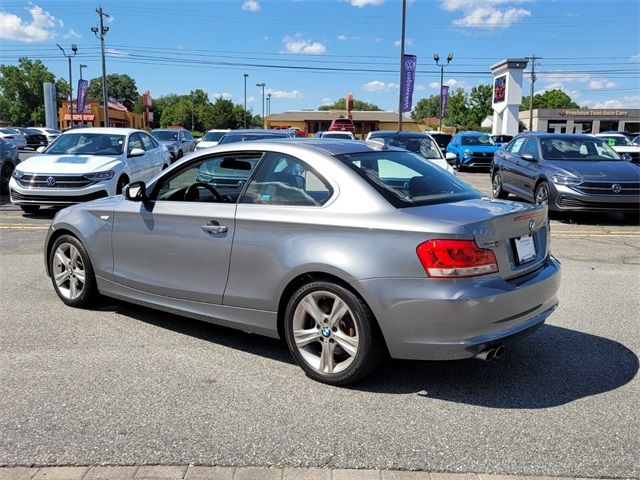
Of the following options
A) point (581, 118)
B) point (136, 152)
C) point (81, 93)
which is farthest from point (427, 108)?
point (136, 152)

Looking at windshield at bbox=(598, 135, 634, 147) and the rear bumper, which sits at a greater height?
windshield at bbox=(598, 135, 634, 147)

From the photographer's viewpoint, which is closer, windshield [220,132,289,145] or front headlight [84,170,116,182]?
front headlight [84,170,116,182]

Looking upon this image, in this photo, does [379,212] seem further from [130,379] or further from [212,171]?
[130,379]

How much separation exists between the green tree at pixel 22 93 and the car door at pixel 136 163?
9931 centimetres

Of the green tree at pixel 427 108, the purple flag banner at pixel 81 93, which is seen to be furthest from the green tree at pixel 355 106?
the purple flag banner at pixel 81 93

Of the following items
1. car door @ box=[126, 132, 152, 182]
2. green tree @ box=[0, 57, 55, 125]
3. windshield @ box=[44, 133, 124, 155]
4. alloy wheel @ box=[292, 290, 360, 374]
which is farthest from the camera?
green tree @ box=[0, 57, 55, 125]

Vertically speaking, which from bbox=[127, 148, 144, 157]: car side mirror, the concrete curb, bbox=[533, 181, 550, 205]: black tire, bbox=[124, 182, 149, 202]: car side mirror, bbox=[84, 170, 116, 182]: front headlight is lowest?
the concrete curb

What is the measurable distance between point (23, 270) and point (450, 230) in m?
5.64

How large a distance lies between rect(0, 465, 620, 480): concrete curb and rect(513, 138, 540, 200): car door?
9.44 m

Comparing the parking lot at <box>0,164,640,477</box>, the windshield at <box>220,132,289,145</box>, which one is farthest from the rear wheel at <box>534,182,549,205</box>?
the parking lot at <box>0,164,640,477</box>

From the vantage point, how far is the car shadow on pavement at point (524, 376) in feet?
12.3

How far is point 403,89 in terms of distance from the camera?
29.4 metres

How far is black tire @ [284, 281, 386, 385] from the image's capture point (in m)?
3.61

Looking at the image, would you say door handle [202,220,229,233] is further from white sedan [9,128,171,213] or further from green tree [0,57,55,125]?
green tree [0,57,55,125]
